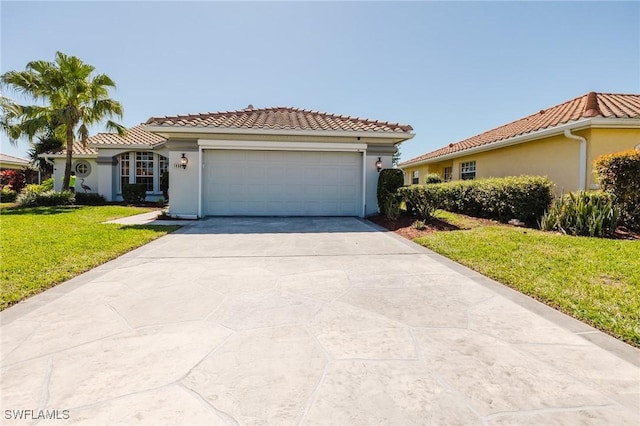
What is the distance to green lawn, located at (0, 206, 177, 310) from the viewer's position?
425 cm

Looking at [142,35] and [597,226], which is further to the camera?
[142,35]

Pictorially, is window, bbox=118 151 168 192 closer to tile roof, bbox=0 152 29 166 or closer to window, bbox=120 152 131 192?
window, bbox=120 152 131 192

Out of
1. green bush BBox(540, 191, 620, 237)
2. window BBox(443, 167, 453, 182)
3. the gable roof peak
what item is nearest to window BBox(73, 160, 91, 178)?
window BBox(443, 167, 453, 182)

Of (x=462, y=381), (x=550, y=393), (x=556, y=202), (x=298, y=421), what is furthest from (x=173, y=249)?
(x=556, y=202)

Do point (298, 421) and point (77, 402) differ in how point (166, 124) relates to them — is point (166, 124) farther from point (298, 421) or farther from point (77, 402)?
point (298, 421)

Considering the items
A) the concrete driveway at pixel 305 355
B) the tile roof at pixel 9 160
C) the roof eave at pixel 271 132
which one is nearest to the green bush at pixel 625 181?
the roof eave at pixel 271 132

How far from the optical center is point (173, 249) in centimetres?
663

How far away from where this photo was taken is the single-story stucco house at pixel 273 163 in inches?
444

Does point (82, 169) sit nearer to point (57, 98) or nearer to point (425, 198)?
point (57, 98)

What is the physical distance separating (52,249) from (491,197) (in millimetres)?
11501

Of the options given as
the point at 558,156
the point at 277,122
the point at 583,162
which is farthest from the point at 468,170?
the point at 277,122

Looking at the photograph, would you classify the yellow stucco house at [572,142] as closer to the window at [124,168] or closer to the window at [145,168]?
the window at [145,168]

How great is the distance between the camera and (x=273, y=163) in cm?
1180

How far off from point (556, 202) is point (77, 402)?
10030 mm
